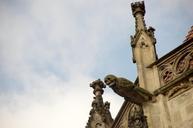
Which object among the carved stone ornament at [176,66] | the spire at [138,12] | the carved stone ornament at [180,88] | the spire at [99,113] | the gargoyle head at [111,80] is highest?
the spire at [138,12]

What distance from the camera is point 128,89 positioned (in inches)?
288

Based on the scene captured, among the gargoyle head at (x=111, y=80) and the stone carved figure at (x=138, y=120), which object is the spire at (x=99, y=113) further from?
the gargoyle head at (x=111, y=80)

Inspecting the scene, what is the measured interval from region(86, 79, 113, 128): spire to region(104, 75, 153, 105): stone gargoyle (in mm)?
3221

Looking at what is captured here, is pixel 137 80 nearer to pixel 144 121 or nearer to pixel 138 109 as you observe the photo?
pixel 138 109

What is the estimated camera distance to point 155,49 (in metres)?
8.26

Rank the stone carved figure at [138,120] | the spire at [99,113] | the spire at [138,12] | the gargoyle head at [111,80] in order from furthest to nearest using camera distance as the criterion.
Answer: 1. the spire at [99,113]
2. the spire at [138,12]
3. the gargoyle head at [111,80]
4. the stone carved figure at [138,120]

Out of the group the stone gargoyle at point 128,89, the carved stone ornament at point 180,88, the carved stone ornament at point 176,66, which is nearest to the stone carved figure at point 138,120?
the stone gargoyle at point 128,89

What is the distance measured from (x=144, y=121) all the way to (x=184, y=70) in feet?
3.42

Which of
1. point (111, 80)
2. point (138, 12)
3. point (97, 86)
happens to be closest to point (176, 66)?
point (111, 80)

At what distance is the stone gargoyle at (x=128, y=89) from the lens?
7.26m

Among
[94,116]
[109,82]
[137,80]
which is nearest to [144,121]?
[109,82]

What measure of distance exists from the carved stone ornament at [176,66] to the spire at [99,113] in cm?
318

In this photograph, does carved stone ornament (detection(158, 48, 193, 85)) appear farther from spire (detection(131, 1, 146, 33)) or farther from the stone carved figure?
spire (detection(131, 1, 146, 33))

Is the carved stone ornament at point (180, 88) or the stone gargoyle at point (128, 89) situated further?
the stone gargoyle at point (128, 89)
